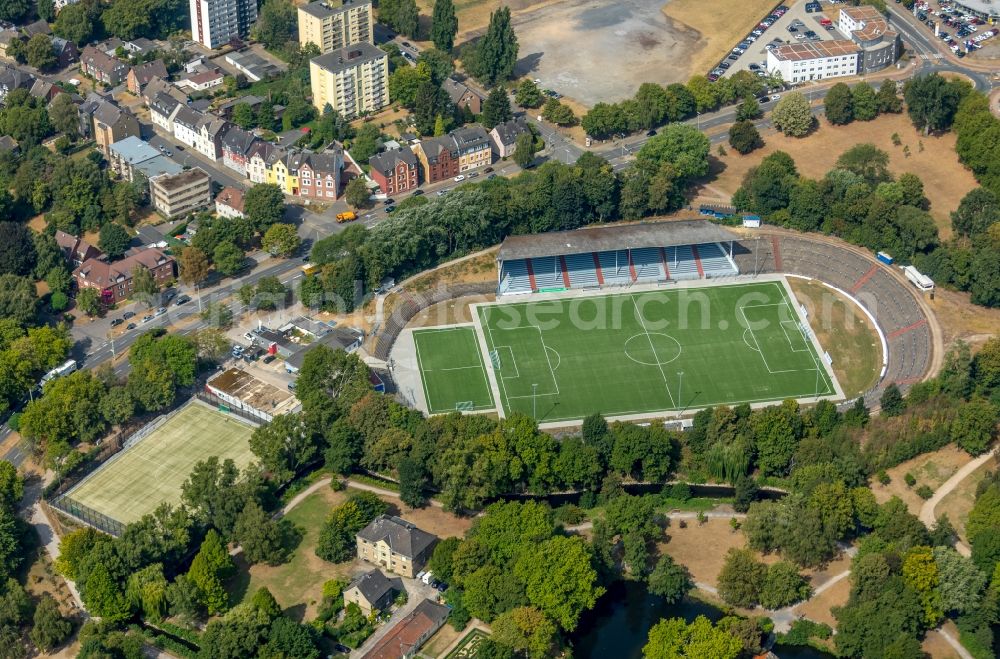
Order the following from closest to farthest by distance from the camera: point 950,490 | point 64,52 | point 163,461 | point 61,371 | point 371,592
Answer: point 371,592 → point 950,490 → point 163,461 → point 61,371 → point 64,52

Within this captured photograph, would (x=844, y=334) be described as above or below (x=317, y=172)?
Answer: below

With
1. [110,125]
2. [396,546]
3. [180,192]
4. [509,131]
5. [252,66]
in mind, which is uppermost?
[110,125]

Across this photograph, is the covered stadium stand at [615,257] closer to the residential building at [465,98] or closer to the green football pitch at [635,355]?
the green football pitch at [635,355]

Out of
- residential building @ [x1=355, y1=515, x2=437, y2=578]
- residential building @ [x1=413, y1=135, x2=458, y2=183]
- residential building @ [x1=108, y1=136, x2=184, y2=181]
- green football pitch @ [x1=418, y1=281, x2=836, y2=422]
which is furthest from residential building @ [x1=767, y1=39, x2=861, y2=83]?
residential building @ [x1=355, y1=515, x2=437, y2=578]

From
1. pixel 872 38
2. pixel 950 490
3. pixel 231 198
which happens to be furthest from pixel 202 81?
pixel 950 490

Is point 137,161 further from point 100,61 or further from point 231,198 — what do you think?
point 100,61

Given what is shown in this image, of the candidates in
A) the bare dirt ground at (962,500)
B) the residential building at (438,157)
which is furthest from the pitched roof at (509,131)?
the bare dirt ground at (962,500)

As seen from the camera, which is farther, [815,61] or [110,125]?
[815,61]
